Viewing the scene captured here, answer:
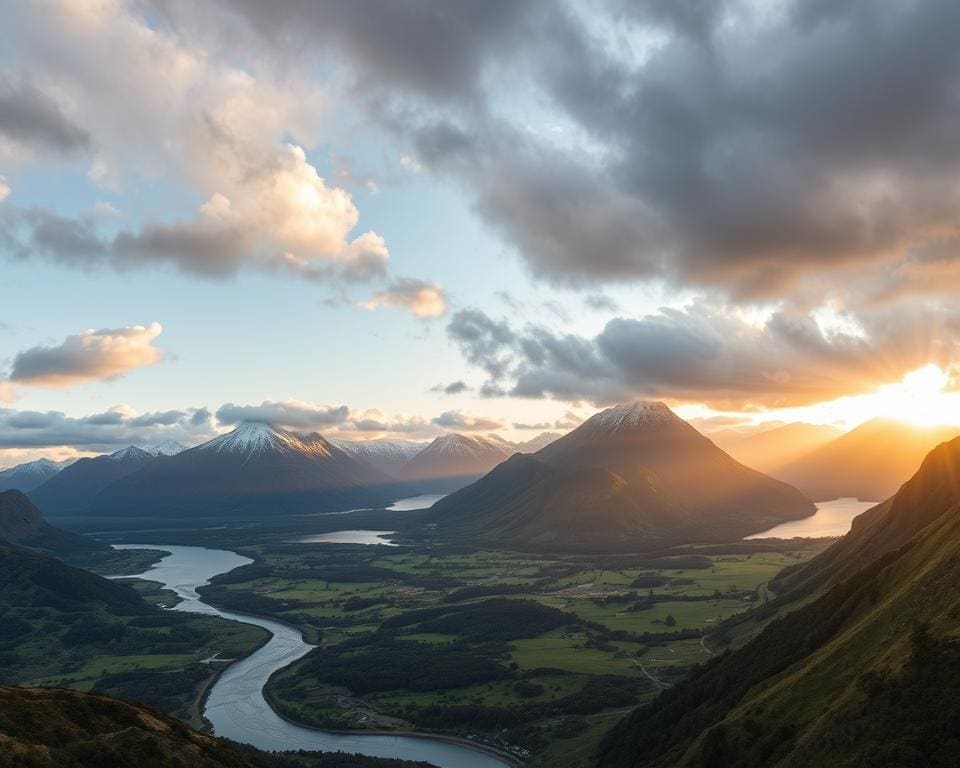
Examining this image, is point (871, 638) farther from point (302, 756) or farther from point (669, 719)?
point (302, 756)

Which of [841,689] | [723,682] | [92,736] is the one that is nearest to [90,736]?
[92,736]

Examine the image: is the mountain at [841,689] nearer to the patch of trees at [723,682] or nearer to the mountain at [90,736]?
the patch of trees at [723,682]

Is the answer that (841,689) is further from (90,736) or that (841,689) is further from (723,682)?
(90,736)

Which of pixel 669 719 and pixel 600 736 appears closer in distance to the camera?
pixel 669 719

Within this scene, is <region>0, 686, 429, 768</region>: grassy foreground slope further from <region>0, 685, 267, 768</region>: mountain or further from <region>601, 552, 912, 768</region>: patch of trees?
<region>601, 552, 912, 768</region>: patch of trees

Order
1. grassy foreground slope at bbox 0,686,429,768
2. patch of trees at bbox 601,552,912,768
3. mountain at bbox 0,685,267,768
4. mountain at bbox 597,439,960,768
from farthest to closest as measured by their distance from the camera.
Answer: patch of trees at bbox 601,552,912,768, mountain at bbox 0,685,267,768, grassy foreground slope at bbox 0,686,429,768, mountain at bbox 597,439,960,768

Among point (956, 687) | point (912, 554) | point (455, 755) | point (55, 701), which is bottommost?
point (455, 755)

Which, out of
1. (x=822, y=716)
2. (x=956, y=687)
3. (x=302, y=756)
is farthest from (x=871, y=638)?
(x=302, y=756)

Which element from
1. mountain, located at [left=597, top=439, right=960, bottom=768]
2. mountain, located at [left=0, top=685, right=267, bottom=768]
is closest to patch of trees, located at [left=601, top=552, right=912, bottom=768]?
mountain, located at [left=597, top=439, right=960, bottom=768]

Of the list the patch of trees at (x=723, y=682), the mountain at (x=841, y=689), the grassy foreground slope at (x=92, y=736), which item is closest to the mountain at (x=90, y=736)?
the grassy foreground slope at (x=92, y=736)
